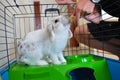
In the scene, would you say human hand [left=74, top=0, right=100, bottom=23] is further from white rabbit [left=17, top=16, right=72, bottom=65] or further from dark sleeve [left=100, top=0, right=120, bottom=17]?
white rabbit [left=17, top=16, right=72, bottom=65]

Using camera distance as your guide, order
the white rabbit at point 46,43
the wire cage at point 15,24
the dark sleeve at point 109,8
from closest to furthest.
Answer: the white rabbit at point 46,43, the wire cage at point 15,24, the dark sleeve at point 109,8

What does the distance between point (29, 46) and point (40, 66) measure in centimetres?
9

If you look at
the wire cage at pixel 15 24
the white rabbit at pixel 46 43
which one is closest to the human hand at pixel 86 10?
the wire cage at pixel 15 24

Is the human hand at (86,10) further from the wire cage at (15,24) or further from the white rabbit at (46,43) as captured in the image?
the white rabbit at (46,43)

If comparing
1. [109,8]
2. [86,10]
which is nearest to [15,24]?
[86,10]

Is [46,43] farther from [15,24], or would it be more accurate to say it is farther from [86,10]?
[15,24]

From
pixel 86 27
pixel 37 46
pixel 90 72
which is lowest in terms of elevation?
pixel 90 72

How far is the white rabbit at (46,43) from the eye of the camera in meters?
0.73

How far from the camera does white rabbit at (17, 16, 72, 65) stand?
73 cm

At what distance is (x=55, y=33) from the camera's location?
2.37 ft

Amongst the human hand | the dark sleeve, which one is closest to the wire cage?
the human hand

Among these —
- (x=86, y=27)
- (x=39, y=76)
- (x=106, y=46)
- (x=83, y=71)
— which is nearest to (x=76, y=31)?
(x=86, y=27)

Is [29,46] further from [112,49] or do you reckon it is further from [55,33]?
[112,49]

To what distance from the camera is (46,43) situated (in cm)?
75
